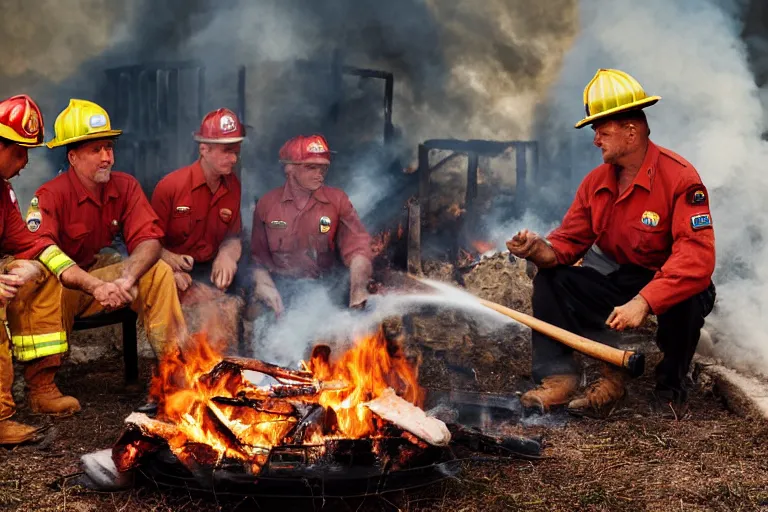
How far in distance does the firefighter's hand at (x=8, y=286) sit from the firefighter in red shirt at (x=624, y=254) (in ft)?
10.9

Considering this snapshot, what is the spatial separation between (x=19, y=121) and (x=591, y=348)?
12.9 ft

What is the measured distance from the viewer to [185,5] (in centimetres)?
872

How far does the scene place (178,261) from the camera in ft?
20.7

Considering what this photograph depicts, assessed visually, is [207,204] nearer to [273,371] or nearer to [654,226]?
[273,371]

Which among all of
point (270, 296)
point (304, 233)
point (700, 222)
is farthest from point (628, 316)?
point (304, 233)

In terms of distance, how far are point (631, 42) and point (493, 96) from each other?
1.68 metres

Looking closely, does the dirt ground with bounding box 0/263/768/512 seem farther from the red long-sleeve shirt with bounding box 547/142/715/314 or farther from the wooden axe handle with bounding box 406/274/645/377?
the red long-sleeve shirt with bounding box 547/142/715/314

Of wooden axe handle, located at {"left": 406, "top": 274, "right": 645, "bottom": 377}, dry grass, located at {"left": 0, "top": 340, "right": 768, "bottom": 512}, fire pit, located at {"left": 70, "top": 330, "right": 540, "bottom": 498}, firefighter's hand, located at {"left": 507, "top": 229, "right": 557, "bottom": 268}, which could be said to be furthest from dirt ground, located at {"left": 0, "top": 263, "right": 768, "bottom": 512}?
firefighter's hand, located at {"left": 507, "top": 229, "right": 557, "bottom": 268}

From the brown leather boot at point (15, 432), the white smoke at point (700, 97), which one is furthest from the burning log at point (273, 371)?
the white smoke at point (700, 97)

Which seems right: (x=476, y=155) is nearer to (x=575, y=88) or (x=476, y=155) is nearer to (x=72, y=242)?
(x=575, y=88)

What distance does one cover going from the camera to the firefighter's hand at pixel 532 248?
18.7 feet

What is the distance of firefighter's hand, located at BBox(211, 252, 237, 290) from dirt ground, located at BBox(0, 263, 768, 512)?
1045mm

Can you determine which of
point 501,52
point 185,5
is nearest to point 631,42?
point 501,52

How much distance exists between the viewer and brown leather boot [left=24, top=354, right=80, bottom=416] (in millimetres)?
5555
